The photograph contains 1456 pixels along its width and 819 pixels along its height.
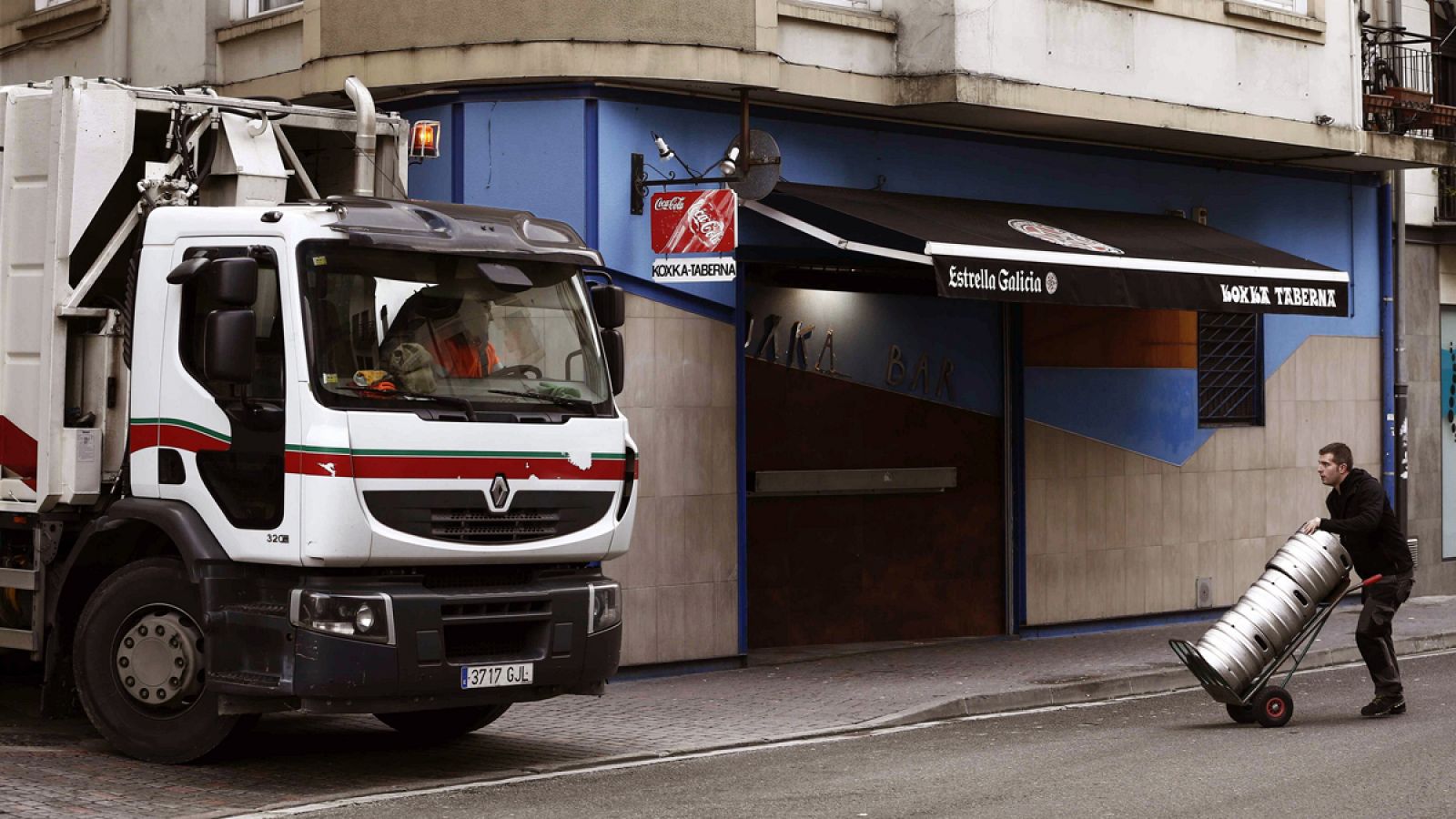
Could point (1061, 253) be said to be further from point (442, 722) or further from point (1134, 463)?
point (442, 722)

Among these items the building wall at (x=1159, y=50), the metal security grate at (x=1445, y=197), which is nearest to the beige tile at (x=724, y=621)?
the building wall at (x=1159, y=50)

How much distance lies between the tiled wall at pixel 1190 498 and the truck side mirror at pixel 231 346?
369 inches

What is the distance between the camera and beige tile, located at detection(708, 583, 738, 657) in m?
14.4

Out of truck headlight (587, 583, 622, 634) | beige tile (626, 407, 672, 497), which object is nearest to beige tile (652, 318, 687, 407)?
beige tile (626, 407, 672, 497)

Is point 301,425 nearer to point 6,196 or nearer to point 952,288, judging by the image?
point 6,196

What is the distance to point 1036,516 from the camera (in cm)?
1720

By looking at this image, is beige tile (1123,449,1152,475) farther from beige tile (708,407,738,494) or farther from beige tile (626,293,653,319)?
beige tile (626,293,653,319)

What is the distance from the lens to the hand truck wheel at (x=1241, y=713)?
1174 centimetres

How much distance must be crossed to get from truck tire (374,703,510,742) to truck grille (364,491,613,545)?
5.21 ft

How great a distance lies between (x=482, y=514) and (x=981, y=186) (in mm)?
7988

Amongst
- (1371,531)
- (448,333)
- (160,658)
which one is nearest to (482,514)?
(448,333)

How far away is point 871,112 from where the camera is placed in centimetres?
1546

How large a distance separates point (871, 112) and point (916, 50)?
613 mm

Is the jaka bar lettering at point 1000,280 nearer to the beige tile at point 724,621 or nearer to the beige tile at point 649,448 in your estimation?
the beige tile at point 649,448
